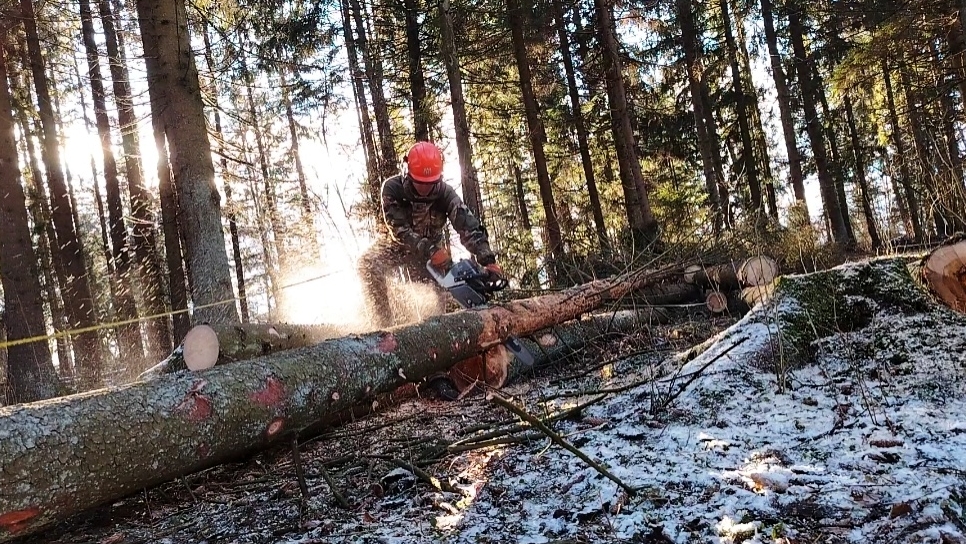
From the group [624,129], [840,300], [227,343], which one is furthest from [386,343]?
[624,129]

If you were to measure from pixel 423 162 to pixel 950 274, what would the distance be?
439cm

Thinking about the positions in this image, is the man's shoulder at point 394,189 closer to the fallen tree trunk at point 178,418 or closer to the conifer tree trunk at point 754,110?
the fallen tree trunk at point 178,418

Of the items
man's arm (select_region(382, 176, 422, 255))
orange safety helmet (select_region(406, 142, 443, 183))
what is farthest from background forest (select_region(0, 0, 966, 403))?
orange safety helmet (select_region(406, 142, 443, 183))

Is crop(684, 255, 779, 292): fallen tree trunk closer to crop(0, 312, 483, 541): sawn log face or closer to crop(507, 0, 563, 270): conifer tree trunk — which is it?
crop(507, 0, 563, 270): conifer tree trunk

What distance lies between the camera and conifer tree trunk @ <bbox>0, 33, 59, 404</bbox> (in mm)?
7062

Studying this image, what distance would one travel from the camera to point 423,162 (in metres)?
5.77

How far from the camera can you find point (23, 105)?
924 centimetres

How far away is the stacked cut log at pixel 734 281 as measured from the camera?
6539mm

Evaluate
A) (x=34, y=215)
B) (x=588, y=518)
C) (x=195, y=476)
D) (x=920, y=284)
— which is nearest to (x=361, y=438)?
(x=195, y=476)

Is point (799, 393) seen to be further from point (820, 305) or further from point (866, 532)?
point (866, 532)

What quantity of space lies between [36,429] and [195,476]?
1.52m

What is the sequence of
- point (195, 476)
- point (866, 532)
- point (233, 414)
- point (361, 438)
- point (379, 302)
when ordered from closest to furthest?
point (866, 532) < point (233, 414) < point (195, 476) < point (361, 438) < point (379, 302)

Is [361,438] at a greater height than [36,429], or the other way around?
[36,429]

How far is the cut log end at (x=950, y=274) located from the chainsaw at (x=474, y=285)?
3.05 metres
